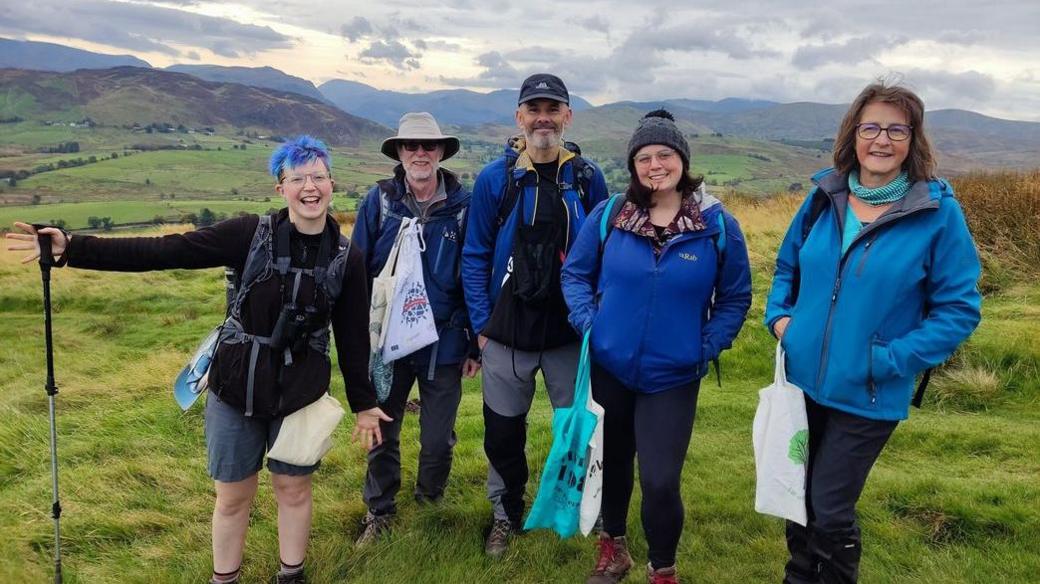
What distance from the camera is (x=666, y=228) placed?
340cm

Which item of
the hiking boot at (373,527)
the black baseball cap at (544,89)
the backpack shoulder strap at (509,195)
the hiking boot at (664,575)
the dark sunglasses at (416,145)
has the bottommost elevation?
the hiking boot at (373,527)

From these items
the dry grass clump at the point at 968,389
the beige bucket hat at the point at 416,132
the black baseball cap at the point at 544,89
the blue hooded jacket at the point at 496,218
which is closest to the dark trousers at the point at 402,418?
the blue hooded jacket at the point at 496,218

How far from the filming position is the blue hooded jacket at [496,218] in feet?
13.1

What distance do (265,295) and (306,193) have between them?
57 cm

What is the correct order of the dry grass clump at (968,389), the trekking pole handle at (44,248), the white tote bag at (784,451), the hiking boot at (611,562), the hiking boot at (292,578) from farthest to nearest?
the dry grass clump at (968,389), the hiking boot at (611,562), the hiking boot at (292,578), the white tote bag at (784,451), the trekking pole handle at (44,248)

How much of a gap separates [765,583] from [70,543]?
15.3 ft

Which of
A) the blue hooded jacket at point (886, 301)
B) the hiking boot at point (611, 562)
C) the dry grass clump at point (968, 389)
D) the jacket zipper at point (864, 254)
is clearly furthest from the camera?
the dry grass clump at point (968, 389)

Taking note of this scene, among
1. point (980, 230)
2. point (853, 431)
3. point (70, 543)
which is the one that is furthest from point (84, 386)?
point (980, 230)

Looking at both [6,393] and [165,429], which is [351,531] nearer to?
[165,429]

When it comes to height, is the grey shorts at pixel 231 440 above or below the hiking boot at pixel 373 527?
above

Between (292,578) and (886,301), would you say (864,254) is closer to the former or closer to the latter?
(886,301)

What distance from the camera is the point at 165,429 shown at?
6.53 metres

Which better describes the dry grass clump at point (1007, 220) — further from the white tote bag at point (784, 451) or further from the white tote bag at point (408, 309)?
the white tote bag at point (408, 309)

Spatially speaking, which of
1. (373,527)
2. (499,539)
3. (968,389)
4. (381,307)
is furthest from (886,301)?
(968,389)
